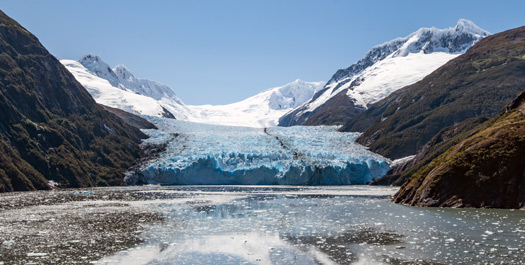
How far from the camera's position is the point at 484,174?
3547 centimetres

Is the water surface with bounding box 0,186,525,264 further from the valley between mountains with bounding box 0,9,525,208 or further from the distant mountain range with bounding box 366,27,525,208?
the valley between mountains with bounding box 0,9,525,208

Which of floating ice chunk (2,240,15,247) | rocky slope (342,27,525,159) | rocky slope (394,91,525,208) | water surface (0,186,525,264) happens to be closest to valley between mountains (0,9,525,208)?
rocky slope (394,91,525,208)

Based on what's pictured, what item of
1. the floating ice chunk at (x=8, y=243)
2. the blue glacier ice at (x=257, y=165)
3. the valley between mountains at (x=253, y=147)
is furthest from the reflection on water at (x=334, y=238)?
the blue glacier ice at (x=257, y=165)

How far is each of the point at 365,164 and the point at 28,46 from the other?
68.9m

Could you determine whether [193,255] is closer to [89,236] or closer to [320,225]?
[89,236]

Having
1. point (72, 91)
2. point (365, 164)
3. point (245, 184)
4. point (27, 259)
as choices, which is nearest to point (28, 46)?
point (72, 91)

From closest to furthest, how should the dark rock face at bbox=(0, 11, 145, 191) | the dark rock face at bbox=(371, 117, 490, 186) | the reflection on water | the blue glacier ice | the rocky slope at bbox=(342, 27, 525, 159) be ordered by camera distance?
the reflection on water → the dark rock face at bbox=(0, 11, 145, 191) → the dark rock face at bbox=(371, 117, 490, 186) → the blue glacier ice → the rocky slope at bbox=(342, 27, 525, 159)

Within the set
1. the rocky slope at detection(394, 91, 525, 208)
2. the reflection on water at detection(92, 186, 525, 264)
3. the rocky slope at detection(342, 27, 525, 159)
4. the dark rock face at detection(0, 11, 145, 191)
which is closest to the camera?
the reflection on water at detection(92, 186, 525, 264)

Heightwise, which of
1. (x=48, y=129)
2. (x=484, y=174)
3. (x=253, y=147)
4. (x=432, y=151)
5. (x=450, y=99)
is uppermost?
(x=450, y=99)

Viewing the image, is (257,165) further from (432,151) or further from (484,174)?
(484,174)

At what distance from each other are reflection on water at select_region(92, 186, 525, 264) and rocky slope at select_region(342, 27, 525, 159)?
75.1 m

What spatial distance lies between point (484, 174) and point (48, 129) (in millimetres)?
66551

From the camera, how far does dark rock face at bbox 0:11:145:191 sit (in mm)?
68312

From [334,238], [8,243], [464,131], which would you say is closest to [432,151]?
[464,131]
